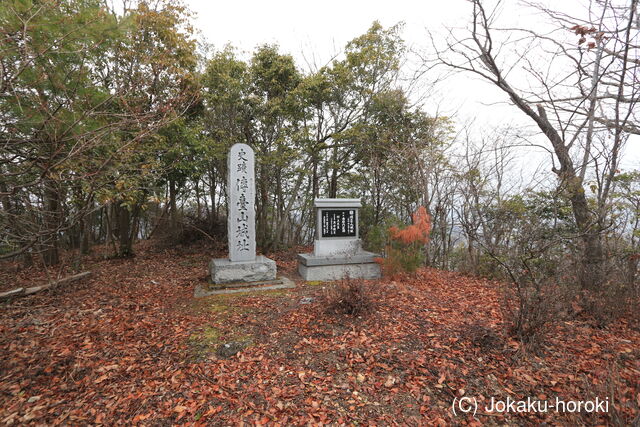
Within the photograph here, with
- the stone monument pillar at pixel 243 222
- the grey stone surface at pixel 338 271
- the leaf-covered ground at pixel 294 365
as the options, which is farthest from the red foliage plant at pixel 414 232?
the stone monument pillar at pixel 243 222

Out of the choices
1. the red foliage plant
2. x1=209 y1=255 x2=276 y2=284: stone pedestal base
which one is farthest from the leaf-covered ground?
the red foliage plant

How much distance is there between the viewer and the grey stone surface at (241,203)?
628 cm

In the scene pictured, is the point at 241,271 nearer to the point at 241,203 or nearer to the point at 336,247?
the point at 241,203

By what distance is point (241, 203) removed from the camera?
636 cm

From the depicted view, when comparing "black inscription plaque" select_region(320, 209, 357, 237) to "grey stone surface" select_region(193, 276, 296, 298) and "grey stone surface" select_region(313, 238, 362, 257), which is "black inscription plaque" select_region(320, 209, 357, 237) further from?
"grey stone surface" select_region(193, 276, 296, 298)

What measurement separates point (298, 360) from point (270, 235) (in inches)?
311

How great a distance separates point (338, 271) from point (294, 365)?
149 inches

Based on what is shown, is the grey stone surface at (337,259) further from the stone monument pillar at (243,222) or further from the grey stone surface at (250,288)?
the stone monument pillar at (243,222)

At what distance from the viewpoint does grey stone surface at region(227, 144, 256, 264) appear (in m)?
6.28

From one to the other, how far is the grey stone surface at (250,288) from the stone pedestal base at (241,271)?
0.14m

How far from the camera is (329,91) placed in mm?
8727

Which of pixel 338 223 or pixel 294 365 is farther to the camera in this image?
pixel 338 223

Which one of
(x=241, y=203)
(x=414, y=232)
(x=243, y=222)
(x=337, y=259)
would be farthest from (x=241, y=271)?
(x=414, y=232)

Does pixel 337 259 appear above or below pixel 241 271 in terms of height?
above
